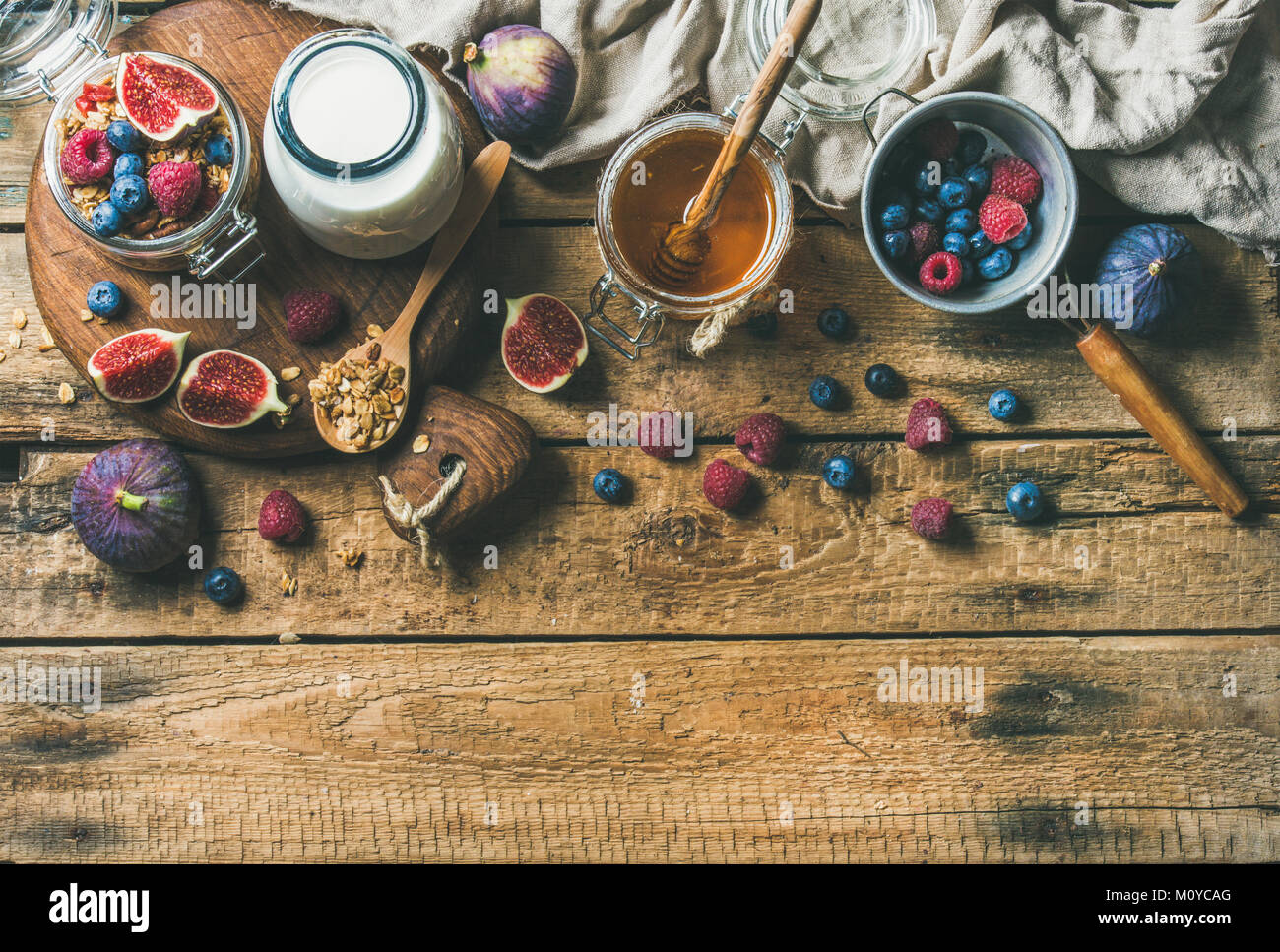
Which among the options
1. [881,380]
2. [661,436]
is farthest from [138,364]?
[881,380]

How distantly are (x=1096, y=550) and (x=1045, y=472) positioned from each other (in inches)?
7.7

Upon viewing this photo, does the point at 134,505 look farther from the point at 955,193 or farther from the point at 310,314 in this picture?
the point at 955,193

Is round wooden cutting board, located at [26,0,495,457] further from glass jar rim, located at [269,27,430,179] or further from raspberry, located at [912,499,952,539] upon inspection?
raspberry, located at [912,499,952,539]

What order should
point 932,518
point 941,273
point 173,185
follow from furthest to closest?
point 932,518
point 941,273
point 173,185

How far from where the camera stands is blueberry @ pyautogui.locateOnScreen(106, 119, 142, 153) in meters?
1.69

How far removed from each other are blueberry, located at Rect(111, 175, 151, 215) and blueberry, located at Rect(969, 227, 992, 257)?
4.99 feet

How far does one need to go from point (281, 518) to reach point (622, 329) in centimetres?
77

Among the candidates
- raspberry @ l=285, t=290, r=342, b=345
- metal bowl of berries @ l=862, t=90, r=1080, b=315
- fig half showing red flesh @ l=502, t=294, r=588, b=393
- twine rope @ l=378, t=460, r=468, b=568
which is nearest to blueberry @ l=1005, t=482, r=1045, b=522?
metal bowl of berries @ l=862, t=90, r=1080, b=315

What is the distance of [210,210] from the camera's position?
1.74 metres

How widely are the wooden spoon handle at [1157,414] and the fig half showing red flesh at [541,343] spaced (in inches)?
39.6

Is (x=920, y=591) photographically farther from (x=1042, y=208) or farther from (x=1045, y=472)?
(x=1042, y=208)

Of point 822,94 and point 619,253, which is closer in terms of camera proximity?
point 619,253

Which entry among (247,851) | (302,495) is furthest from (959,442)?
(247,851)

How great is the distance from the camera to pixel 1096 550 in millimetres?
1965
